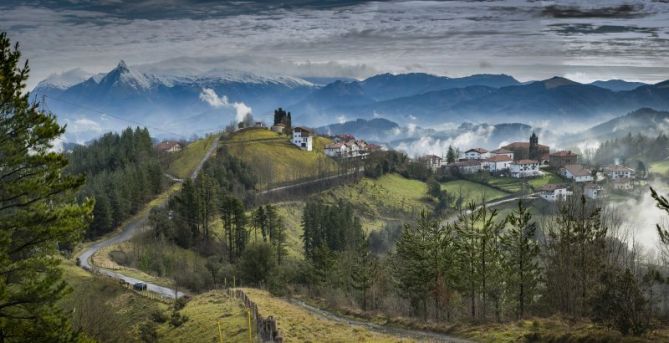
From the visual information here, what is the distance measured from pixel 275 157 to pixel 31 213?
156 metres

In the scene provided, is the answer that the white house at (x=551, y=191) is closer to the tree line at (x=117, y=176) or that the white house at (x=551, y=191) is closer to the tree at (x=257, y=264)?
the tree line at (x=117, y=176)

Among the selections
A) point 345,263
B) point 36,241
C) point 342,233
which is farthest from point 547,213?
point 36,241

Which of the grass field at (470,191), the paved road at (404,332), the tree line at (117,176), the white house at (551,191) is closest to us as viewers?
the paved road at (404,332)

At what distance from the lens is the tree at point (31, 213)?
1583 centimetres

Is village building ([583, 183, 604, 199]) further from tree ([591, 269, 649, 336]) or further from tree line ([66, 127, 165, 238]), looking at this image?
tree ([591, 269, 649, 336])

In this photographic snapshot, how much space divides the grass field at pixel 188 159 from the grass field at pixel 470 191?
76.7m

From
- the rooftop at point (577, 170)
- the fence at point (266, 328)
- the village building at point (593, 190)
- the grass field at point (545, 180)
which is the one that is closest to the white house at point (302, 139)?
the grass field at point (545, 180)

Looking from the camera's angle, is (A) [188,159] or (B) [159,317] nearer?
(B) [159,317]

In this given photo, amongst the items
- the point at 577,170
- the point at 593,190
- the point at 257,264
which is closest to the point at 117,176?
the point at 257,264

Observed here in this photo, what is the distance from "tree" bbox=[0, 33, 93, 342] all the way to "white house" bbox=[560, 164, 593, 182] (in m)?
193

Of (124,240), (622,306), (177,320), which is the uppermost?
(622,306)

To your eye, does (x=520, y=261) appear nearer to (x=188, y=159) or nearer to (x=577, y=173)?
(x=188, y=159)

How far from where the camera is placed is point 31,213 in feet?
54.0

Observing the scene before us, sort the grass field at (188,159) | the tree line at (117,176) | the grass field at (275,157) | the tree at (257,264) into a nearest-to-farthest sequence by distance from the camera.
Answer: the tree at (257,264)
the tree line at (117,176)
the grass field at (188,159)
the grass field at (275,157)
